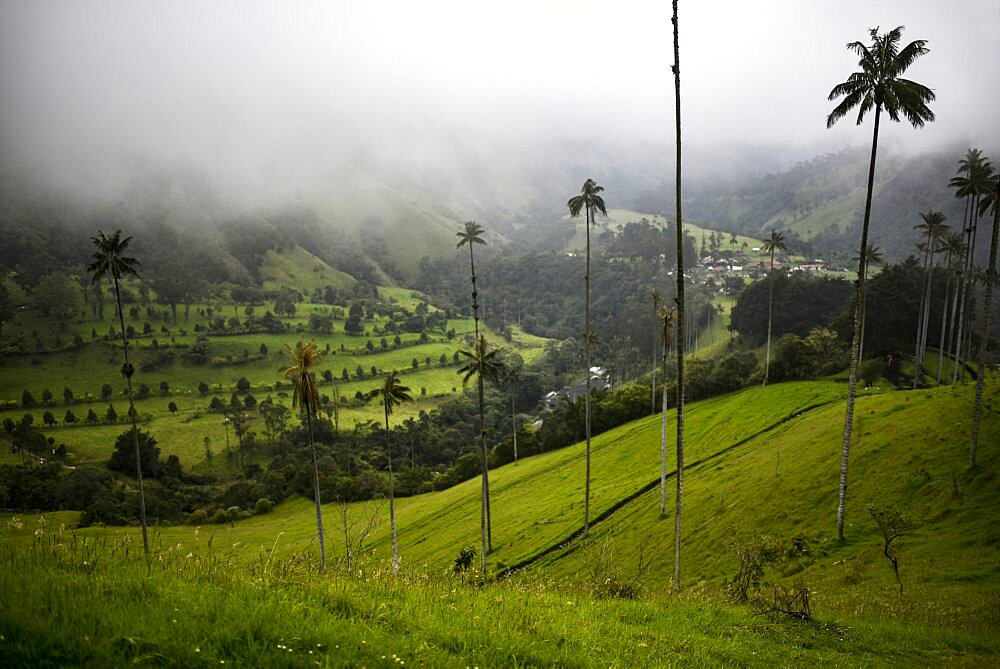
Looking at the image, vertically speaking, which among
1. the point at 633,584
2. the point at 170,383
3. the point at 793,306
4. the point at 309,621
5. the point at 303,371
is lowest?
the point at 170,383

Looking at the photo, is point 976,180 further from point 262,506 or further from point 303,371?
point 262,506

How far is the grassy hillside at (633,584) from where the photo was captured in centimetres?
602

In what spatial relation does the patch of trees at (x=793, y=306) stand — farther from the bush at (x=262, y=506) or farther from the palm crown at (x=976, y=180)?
the bush at (x=262, y=506)

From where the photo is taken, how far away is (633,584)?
48.1 ft

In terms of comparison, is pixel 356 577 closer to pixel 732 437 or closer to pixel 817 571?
pixel 817 571

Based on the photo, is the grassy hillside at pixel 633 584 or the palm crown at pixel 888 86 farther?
the palm crown at pixel 888 86

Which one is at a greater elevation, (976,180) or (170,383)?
(976,180)

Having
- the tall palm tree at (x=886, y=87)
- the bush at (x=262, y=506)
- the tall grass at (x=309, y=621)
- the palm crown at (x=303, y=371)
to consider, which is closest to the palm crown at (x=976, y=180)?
the tall palm tree at (x=886, y=87)

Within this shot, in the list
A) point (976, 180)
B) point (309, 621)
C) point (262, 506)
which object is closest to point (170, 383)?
point (262, 506)

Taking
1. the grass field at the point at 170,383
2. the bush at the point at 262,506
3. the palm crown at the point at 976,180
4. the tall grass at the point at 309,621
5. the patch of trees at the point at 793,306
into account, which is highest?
the palm crown at the point at 976,180

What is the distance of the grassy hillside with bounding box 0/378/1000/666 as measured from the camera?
602cm

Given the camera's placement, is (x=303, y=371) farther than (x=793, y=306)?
No

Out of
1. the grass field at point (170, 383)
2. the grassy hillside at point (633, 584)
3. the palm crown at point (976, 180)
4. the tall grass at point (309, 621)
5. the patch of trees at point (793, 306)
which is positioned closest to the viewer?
the tall grass at point (309, 621)

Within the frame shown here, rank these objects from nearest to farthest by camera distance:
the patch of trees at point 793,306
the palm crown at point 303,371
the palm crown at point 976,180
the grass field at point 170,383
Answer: the palm crown at point 303,371 → the palm crown at point 976,180 → the patch of trees at point 793,306 → the grass field at point 170,383
